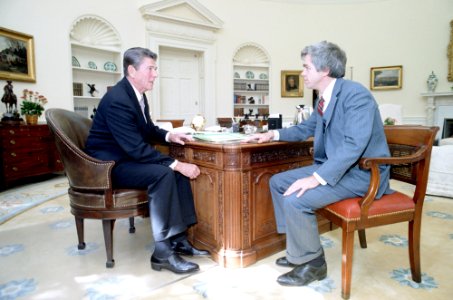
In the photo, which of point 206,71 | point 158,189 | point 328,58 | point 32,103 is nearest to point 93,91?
point 32,103

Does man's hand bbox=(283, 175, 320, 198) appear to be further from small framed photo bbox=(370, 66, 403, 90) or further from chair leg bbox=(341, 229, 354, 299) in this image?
small framed photo bbox=(370, 66, 403, 90)

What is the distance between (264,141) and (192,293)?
3.21 ft

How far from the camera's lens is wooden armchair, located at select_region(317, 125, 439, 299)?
1.57 m

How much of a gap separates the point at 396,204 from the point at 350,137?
43cm

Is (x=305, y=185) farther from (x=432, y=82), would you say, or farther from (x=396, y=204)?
(x=432, y=82)

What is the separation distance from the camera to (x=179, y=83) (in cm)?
719

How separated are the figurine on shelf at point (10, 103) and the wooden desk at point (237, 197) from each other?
3.43 m

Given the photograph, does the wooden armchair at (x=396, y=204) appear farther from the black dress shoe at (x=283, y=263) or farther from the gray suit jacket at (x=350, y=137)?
the black dress shoe at (x=283, y=263)

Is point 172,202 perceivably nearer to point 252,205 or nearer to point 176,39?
point 252,205

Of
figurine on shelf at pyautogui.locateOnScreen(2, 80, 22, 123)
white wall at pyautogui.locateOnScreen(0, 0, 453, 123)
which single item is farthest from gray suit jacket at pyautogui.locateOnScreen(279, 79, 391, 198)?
white wall at pyautogui.locateOnScreen(0, 0, 453, 123)

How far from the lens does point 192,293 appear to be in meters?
1.72

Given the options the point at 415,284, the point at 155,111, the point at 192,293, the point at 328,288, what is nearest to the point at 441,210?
the point at 415,284

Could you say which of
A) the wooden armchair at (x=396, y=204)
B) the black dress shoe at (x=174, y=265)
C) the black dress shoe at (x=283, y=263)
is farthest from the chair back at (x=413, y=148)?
the black dress shoe at (x=174, y=265)

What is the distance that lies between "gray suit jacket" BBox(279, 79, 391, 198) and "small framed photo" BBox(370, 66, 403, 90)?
6.88m
